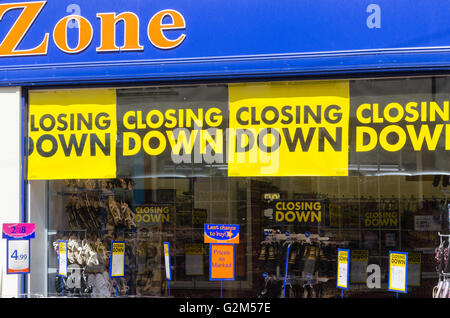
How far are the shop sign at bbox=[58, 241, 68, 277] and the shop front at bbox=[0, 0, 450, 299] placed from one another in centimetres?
2

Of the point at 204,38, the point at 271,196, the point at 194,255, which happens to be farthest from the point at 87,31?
the point at 194,255

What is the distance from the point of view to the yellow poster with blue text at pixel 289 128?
23.0ft

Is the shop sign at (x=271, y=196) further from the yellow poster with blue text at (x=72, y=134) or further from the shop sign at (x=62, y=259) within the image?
the shop sign at (x=62, y=259)

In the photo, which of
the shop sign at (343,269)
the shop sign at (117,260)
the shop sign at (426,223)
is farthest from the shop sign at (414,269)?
the shop sign at (117,260)

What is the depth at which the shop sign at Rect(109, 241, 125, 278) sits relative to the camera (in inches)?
322

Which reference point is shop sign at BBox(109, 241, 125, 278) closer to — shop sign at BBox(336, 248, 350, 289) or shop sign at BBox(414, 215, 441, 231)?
shop sign at BBox(336, 248, 350, 289)

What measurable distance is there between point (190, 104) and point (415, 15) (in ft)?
9.13

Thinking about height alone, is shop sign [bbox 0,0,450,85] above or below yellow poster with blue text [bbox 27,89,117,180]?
above

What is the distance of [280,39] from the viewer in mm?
7000

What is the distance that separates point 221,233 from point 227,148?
1.10m

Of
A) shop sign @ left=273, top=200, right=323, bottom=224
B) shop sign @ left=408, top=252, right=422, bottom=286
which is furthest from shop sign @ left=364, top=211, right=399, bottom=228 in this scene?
shop sign @ left=273, top=200, right=323, bottom=224

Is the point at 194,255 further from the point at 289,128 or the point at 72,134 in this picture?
the point at 289,128

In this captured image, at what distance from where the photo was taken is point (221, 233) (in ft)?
24.7

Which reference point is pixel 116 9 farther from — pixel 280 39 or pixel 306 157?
pixel 306 157
